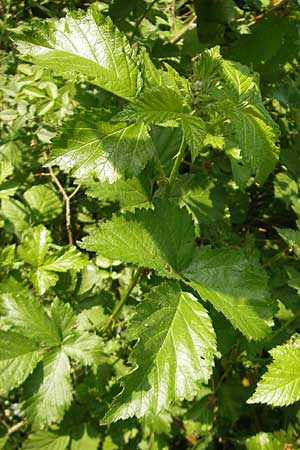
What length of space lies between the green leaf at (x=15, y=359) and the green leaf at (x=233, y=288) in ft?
1.84

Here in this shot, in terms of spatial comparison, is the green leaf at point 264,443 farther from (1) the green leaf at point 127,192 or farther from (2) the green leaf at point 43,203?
(2) the green leaf at point 43,203

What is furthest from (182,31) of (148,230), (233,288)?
(233,288)

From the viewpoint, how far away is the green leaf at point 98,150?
3.41 feet

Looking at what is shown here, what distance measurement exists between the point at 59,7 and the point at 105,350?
64.2 inches

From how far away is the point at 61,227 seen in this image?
2.03m

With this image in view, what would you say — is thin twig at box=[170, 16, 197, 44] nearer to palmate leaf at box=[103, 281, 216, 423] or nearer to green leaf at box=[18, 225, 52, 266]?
green leaf at box=[18, 225, 52, 266]

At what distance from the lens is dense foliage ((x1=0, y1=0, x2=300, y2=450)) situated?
105 cm

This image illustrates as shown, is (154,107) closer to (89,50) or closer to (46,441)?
(89,50)

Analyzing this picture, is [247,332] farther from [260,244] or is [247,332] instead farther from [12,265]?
[260,244]

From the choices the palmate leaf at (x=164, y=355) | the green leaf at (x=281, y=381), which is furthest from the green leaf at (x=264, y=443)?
the palmate leaf at (x=164, y=355)

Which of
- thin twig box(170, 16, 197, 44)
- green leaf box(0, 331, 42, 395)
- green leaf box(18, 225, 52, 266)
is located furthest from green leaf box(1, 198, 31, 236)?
thin twig box(170, 16, 197, 44)

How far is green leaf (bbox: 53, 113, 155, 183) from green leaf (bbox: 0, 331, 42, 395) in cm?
62

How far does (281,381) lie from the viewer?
1.24 meters

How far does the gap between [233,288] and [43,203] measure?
38.2 inches
